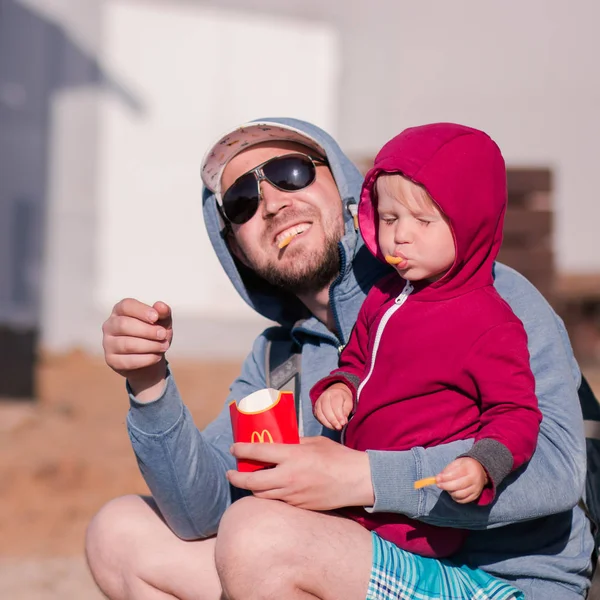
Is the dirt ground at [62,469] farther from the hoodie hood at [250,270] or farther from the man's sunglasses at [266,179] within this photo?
the man's sunglasses at [266,179]

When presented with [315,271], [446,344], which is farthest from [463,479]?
[315,271]

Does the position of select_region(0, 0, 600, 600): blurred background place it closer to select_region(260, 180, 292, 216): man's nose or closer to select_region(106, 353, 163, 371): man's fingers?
select_region(260, 180, 292, 216): man's nose

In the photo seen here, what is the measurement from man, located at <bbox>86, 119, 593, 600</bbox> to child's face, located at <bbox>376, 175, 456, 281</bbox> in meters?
0.22

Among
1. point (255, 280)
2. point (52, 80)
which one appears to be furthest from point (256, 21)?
point (255, 280)

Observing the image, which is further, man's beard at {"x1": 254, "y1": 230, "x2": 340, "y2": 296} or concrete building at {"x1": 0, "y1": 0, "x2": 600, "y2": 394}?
concrete building at {"x1": 0, "y1": 0, "x2": 600, "y2": 394}

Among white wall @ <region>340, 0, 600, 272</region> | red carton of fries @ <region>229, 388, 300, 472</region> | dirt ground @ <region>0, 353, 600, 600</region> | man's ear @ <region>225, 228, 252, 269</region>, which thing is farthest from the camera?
white wall @ <region>340, 0, 600, 272</region>

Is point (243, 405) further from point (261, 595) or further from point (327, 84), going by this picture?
point (327, 84)

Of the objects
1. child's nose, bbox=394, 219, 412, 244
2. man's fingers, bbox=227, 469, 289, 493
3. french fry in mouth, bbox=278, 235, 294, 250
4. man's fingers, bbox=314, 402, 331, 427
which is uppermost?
child's nose, bbox=394, 219, 412, 244

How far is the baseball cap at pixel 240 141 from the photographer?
8.69 feet

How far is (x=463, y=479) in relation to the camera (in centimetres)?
172

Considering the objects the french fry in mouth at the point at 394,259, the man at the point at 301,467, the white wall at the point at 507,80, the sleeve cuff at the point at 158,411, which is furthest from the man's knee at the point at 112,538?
the white wall at the point at 507,80

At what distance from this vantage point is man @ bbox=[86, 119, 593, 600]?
6.40ft

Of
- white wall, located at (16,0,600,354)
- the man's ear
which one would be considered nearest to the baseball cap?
the man's ear

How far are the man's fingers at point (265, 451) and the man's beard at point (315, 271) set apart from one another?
641 millimetres
